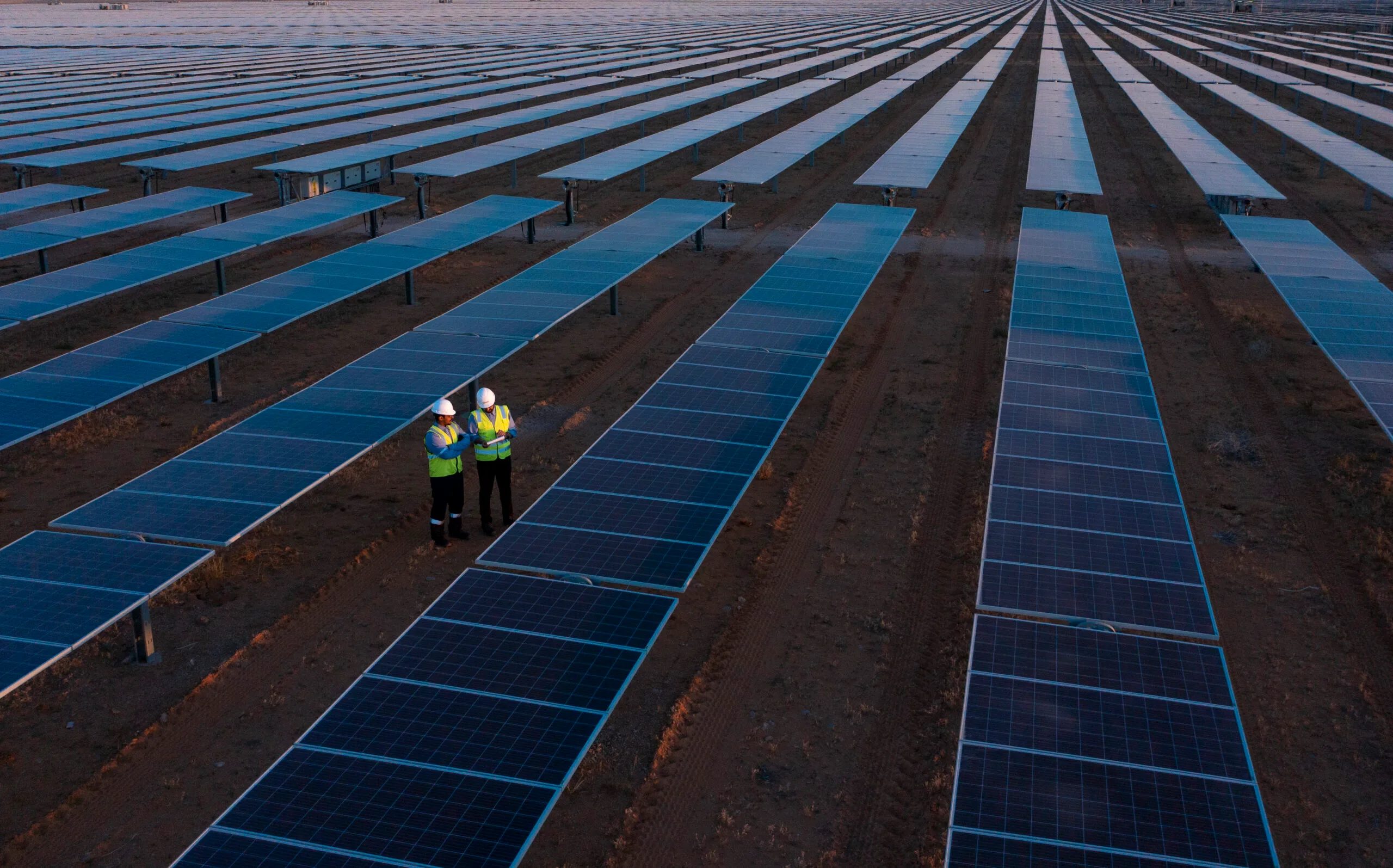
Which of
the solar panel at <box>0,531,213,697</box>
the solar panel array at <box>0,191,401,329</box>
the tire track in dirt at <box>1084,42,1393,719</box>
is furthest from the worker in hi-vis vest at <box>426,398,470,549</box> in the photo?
the tire track in dirt at <box>1084,42,1393,719</box>

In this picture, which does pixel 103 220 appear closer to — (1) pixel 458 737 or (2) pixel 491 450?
(2) pixel 491 450

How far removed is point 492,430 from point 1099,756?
6.92 m

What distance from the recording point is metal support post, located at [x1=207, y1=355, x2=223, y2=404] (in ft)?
52.4

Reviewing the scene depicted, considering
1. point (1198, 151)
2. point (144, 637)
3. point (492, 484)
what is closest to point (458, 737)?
point (144, 637)

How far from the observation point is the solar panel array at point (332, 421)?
34.0ft

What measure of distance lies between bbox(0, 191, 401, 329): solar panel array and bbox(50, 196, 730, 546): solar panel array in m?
2.98

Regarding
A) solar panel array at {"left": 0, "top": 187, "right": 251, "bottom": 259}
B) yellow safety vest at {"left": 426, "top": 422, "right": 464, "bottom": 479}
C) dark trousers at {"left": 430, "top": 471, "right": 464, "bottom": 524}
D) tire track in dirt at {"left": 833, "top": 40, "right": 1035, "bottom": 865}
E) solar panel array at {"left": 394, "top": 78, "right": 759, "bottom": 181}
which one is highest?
solar panel array at {"left": 394, "top": 78, "right": 759, "bottom": 181}

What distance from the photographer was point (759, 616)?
1116 centimetres

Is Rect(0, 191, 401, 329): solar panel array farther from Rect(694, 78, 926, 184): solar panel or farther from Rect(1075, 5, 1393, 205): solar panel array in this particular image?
Rect(1075, 5, 1393, 205): solar panel array

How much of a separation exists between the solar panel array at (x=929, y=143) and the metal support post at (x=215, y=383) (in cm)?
1454

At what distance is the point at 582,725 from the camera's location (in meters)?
7.56

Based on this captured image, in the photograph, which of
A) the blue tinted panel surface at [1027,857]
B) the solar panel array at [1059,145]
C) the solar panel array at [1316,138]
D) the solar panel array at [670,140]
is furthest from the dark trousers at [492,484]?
the solar panel array at [1316,138]

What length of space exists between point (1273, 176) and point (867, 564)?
1070 inches

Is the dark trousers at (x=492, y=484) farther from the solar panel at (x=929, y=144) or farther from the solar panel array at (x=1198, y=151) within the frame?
the solar panel array at (x=1198, y=151)
